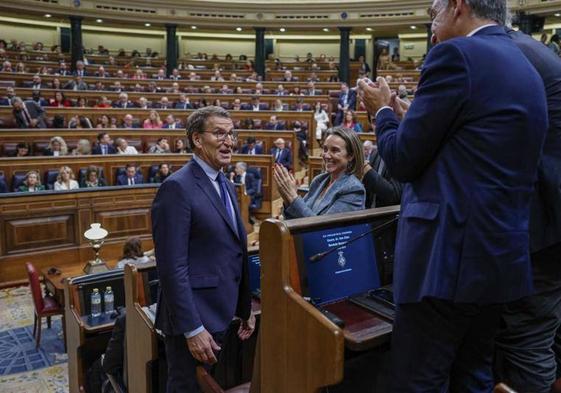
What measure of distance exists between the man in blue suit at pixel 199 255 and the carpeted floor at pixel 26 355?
1.94 metres

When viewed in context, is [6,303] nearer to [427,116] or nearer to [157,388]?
[157,388]

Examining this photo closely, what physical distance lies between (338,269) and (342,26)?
52.9ft

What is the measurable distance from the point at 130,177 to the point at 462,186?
6369 mm

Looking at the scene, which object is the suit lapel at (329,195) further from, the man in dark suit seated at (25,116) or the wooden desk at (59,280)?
the man in dark suit seated at (25,116)

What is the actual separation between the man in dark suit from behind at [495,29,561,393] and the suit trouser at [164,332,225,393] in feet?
3.44

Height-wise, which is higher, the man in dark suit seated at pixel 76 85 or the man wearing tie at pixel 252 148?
the man in dark suit seated at pixel 76 85

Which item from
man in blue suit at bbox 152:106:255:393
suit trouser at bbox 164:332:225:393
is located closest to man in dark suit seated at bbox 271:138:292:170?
man in blue suit at bbox 152:106:255:393

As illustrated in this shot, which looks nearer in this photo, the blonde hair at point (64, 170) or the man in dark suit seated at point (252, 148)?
the blonde hair at point (64, 170)

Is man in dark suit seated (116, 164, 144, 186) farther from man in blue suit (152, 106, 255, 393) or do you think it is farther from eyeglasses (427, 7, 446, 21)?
eyeglasses (427, 7, 446, 21)

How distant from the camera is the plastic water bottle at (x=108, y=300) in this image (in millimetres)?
3129

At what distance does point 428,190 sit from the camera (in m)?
1.18

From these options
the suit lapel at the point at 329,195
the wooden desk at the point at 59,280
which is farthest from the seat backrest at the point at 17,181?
the suit lapel at the point at 329,195

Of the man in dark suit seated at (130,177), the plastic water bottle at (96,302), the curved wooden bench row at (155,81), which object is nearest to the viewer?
the plastic water bottle at (96,302)

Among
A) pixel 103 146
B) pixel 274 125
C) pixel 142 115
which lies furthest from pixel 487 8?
pixel 142 115
